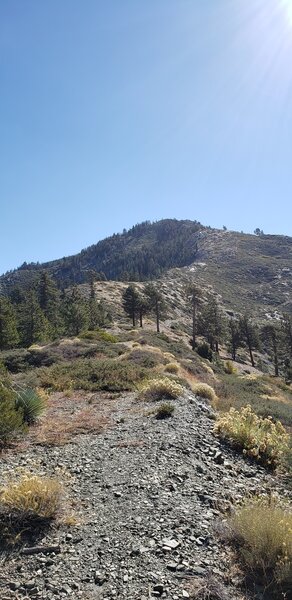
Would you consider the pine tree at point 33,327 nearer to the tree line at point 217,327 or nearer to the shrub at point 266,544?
the tree line at point 217,327

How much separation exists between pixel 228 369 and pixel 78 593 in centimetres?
4285

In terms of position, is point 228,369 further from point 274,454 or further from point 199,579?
point 199,579

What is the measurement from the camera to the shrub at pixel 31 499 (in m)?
5.64

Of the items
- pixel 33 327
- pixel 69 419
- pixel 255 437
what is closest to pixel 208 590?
pixel 255 437

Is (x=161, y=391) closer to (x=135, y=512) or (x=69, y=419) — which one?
(x=69, y=419)

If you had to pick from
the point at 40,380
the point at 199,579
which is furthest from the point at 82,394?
the point at 199,579

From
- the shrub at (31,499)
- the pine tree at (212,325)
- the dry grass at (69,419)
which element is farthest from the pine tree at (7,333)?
the shrub at (31,499)

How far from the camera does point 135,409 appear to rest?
12.4 metres

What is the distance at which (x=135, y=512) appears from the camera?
6074 mm

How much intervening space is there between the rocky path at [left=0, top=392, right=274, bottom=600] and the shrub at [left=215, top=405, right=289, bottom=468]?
1.28 feet

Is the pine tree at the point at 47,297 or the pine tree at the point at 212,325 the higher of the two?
the pine tree at the point at 47,297

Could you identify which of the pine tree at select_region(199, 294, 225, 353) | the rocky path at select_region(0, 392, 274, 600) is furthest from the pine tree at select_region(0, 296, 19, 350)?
the rocky path at select_region(0, 392, 274, 600)

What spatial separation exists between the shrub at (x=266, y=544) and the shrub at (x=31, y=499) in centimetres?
258

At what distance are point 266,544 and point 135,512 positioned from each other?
1.97 m
